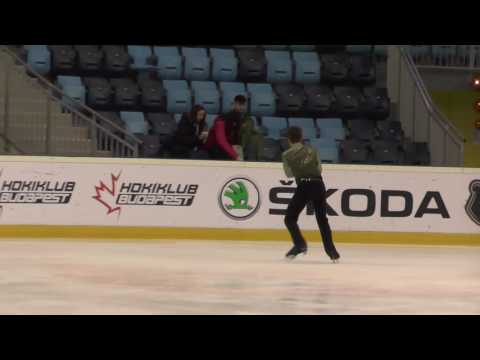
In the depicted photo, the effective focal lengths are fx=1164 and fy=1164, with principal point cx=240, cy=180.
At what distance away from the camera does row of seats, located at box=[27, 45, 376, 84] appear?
906 inches

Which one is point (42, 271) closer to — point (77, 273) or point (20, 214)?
point (77, 273)

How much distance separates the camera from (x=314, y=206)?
14961mm

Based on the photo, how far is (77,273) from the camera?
40.9 ft

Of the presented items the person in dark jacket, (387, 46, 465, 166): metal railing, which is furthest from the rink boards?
(387, 46, 465, 166): metal railing

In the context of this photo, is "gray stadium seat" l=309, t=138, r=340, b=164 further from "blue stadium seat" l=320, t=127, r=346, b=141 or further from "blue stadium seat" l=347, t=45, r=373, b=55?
"blue stadium seat" l=347, t=45, r=373, b=55

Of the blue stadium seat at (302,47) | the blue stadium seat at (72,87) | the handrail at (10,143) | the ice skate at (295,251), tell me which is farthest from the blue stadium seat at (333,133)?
the ice skate at (295,251)

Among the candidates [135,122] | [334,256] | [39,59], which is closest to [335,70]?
[135,122]

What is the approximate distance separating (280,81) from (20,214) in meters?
A: 9.11

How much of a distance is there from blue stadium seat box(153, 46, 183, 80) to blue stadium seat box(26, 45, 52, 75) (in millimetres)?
2403

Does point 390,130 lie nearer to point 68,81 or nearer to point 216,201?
point 68,81

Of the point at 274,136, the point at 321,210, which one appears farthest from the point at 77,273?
the point at 274,136

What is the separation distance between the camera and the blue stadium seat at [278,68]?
81.1ft
